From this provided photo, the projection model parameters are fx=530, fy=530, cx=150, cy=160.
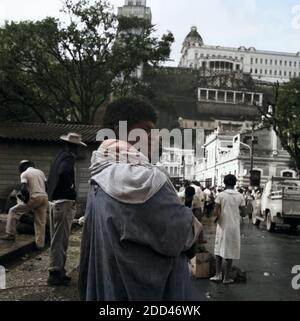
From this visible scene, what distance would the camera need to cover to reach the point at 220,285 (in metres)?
8.13

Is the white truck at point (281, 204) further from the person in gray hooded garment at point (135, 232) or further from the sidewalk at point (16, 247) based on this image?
the person in gray hooded garment at point (135, 232)

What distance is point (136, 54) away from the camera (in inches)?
1220

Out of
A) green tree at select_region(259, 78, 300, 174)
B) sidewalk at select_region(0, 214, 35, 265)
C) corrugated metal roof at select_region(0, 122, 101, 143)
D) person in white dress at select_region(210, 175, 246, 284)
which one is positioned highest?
green tree at select_region(259, 78, 300, 174)

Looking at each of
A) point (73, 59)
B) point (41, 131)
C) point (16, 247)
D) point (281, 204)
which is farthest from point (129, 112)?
point (73, 59)

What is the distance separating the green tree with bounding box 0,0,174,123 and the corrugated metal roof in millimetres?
8951

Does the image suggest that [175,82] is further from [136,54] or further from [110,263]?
[110,263]

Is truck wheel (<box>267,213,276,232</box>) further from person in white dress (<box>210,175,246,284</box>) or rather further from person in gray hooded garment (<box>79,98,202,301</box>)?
person in gray hooded garment (<box>79,98,202,301</box>)

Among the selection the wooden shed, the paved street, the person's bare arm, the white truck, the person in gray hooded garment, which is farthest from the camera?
the wooden shed

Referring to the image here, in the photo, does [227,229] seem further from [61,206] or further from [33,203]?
[33,203]

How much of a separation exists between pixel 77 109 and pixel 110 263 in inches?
1196

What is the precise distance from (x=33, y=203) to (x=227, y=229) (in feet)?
12.0

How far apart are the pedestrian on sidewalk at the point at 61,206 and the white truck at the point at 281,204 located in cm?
1199

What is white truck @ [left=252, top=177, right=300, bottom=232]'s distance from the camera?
706 inches

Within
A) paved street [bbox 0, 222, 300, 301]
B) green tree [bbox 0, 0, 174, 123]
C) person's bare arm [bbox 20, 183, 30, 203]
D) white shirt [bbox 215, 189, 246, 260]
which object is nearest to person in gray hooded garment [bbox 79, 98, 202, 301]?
paved street [bbox 0, 222, 300, 301]
